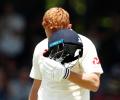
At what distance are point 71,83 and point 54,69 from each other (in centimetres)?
49

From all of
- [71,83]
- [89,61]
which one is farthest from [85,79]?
[71,83]

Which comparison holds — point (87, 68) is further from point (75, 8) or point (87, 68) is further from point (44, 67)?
point (75, 8)

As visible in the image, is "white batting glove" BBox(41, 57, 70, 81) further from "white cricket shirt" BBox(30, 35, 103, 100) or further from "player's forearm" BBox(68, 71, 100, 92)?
"white cricket shirt" BBox(30, 35, 103, 100)

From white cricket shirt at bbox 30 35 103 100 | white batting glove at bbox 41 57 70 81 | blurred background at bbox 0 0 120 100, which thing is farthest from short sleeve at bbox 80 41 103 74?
blurred background at bbox 0 0 120 100

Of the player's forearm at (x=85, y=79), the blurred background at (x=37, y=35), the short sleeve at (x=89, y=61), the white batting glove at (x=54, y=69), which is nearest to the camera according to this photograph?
the white batting glove at (x=54, y=69)

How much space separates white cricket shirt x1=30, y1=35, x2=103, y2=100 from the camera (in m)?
4.75

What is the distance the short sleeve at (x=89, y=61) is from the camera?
4.72 meters

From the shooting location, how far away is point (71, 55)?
451cm

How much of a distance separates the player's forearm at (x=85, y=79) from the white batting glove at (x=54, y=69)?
0.08 meters

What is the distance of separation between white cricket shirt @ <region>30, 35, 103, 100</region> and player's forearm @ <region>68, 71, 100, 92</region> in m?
0.07

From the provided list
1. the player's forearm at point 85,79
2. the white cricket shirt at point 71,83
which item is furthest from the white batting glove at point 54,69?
the white cricket shirt at point 71,83

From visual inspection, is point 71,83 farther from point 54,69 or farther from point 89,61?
point 54,69

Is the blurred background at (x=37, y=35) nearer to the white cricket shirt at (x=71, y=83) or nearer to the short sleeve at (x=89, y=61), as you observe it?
the white cricket shirt at (x=71, y=83)

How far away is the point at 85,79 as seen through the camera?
4602mm
